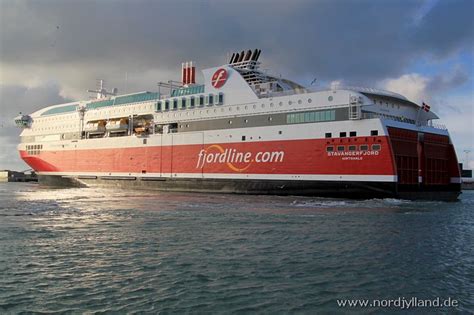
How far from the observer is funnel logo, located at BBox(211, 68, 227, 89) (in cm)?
3244

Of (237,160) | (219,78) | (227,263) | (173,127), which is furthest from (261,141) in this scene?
(227,263)

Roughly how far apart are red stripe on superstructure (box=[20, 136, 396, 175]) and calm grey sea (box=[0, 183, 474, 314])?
7.74 m

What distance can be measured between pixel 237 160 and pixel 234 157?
0.38 m

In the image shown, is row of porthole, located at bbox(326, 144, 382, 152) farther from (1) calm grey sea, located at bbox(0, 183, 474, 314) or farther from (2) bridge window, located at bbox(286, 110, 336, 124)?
(1) calm grey sea, located at bbox(0, 183, 474, 314)

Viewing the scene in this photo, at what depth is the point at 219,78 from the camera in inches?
1288

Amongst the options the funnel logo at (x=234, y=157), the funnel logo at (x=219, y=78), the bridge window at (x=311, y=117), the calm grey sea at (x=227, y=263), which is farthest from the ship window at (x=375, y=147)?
the funnel logo at (x=219, y=78)

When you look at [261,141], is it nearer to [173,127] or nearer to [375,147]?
[375,147]

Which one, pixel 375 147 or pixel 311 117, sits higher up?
pixel 311 117

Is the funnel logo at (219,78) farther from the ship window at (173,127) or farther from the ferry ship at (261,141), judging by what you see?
the ship window at (173,127)

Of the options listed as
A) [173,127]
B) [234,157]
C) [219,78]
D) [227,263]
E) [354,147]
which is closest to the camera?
[227,263]

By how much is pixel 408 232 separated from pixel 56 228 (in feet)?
38.3

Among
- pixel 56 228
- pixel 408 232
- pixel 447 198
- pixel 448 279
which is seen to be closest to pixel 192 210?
pixel 56 228

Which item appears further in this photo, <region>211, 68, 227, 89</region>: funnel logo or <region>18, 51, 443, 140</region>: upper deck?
<region>211, 68, 227, 89</region>: funnel logo

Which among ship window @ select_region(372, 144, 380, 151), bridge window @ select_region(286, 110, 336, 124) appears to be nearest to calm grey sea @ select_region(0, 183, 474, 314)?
ship window @ select_region(372, 144, 380, 151)
